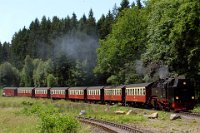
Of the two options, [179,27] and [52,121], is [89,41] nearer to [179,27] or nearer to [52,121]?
[179,27]

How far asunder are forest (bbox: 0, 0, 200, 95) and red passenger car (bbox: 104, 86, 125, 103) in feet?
13.8

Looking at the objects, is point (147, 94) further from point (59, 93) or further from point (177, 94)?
point (59, 93)

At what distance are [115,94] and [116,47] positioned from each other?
88.4 feet

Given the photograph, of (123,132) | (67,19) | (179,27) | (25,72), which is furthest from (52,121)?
(67,19)

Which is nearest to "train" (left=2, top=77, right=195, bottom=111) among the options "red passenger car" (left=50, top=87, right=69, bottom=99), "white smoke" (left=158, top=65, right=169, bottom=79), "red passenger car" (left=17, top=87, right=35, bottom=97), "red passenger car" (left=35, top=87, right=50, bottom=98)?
"red passenger car" (left=50, top=87, right=69, bottom=99)

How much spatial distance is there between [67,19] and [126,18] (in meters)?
82.9

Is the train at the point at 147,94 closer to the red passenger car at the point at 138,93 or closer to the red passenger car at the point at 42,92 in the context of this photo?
the red passenger car at the point at 138,93

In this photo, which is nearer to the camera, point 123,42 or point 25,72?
point 123,42

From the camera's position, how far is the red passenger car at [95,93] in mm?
64438

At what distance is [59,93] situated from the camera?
83000mm

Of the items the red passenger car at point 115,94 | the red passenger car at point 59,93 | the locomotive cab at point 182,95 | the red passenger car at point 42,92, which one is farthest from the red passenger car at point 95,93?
the locomotive cab at point 182,95

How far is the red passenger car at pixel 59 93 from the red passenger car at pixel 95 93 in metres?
10.7

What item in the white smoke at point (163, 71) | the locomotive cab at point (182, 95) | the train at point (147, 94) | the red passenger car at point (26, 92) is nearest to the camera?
the locomotive cab at point (182, 95)

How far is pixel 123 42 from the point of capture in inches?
3250
